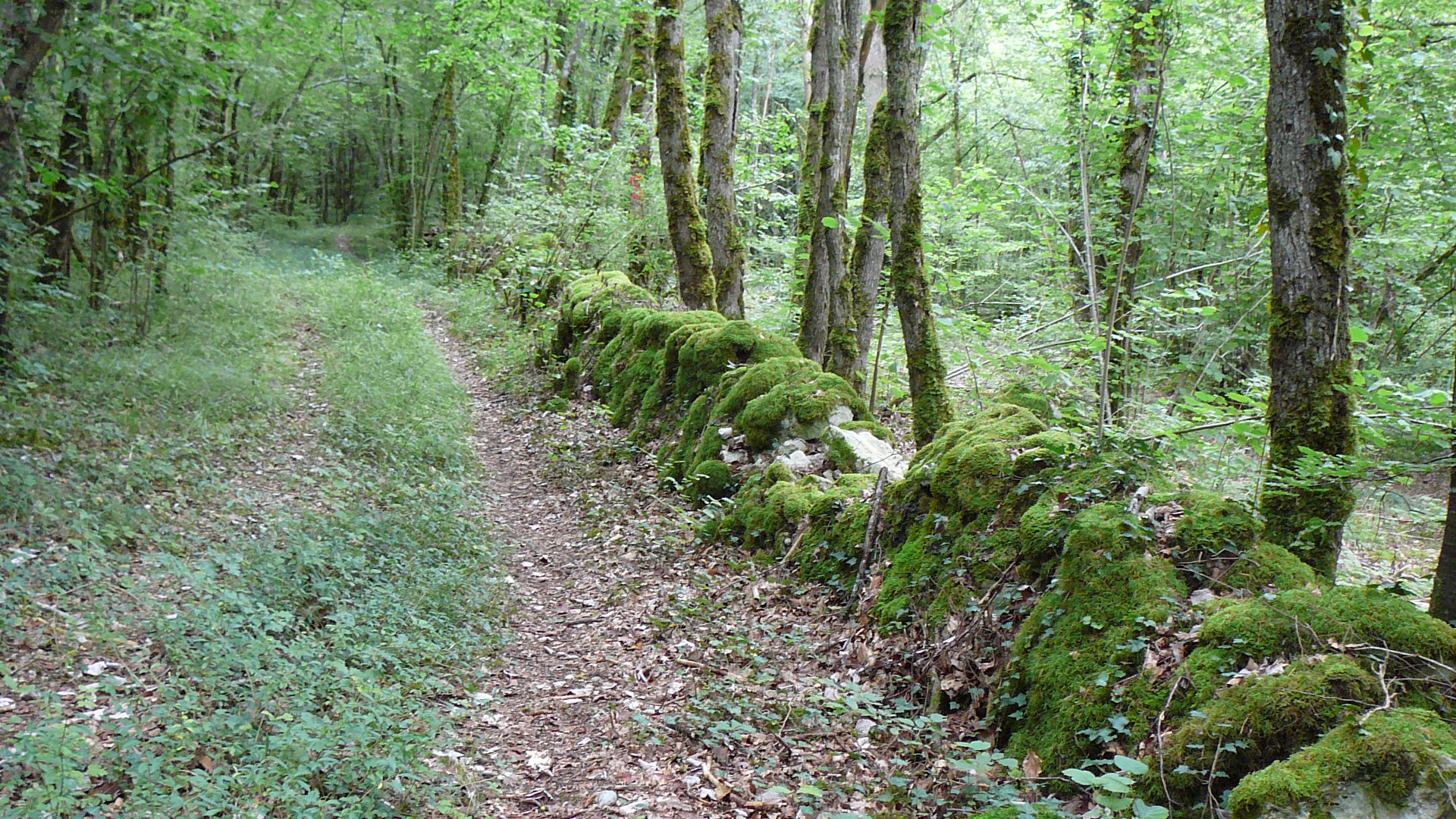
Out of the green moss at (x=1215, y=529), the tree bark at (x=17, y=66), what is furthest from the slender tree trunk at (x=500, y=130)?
the green moss at (x=1215, y=529)

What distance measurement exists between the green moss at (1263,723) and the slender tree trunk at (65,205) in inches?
406

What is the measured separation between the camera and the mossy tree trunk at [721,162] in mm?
11289

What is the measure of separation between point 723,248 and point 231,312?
8213 millimetres

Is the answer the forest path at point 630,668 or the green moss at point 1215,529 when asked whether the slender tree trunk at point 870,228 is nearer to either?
the forest path at point 630,668

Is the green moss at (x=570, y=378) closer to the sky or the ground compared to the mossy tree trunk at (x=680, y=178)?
closer to the ground

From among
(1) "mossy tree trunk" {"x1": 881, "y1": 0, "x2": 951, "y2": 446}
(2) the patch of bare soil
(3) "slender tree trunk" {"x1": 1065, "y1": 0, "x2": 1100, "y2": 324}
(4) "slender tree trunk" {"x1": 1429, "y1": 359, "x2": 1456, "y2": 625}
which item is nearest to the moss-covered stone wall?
(4) "slender tree trunk" {"x1": 1429, "y1": 359, "x2": 1456, "y2": 625}

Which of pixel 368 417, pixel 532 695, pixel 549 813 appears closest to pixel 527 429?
pixel 368 417

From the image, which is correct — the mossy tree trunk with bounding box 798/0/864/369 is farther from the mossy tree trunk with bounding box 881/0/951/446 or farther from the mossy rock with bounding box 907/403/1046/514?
the mossy rock with bounding box 907/403/1046/514

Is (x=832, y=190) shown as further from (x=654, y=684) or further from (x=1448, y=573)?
(x=1448, y=573)

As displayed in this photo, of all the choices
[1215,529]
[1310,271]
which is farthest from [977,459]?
[1310,271]

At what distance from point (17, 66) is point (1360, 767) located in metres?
9.90

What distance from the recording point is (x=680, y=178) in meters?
11.4

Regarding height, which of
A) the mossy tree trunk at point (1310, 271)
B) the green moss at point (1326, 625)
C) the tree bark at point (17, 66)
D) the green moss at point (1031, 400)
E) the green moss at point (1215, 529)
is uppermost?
the tree bark at point (17, 66)

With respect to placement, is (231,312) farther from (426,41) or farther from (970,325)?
(426,41)
